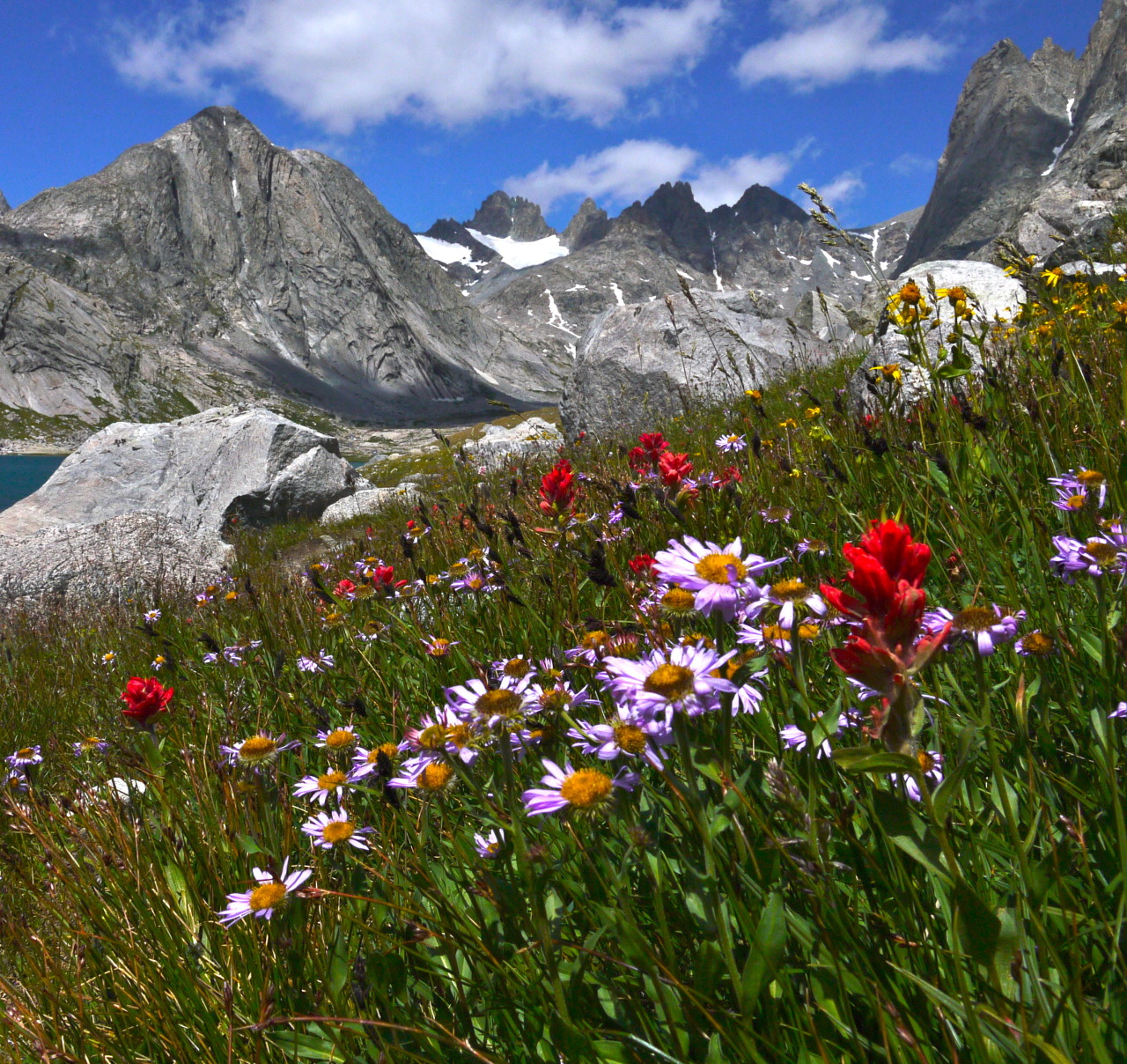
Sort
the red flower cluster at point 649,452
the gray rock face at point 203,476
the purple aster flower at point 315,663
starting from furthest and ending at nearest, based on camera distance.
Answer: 1. the gray rock face at point 203,476
2. the red flower cluster at point 649,452
3. the purple aster flower at point 315,663

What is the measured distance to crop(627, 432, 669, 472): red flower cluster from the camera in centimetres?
321

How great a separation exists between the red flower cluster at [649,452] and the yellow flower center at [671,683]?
214cm

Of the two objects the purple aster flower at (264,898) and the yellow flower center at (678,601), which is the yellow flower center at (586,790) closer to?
the yellow flower center at (678,601)

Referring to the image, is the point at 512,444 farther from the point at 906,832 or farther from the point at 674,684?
the point at 906,832

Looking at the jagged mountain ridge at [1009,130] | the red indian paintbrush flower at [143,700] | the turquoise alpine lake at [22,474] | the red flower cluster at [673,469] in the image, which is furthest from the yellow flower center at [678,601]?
the jagged mountain ridge at [1009,130]

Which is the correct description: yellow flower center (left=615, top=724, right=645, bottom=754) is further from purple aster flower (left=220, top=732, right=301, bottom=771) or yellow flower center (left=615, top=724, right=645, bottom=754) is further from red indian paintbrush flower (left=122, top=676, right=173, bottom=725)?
red indian paintbrush flower (left=122, top=676, right=173, bottom=725)

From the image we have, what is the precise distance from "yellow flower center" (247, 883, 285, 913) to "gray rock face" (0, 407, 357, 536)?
586 inches

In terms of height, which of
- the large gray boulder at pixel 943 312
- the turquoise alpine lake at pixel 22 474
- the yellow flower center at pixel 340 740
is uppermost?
the turquoise alpine lake at pixel 22 474

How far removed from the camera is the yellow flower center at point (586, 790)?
884 mm

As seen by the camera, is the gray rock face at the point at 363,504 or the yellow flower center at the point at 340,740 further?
the gray rock face at the point at 363,504

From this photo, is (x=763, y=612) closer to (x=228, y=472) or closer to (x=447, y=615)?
(x=447, y=615)

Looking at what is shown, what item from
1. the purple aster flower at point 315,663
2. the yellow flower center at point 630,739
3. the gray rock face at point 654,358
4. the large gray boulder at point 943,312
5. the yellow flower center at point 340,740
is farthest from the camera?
the gray rock face at point 654,358

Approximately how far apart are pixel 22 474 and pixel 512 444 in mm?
69917

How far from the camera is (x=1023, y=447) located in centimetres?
267
